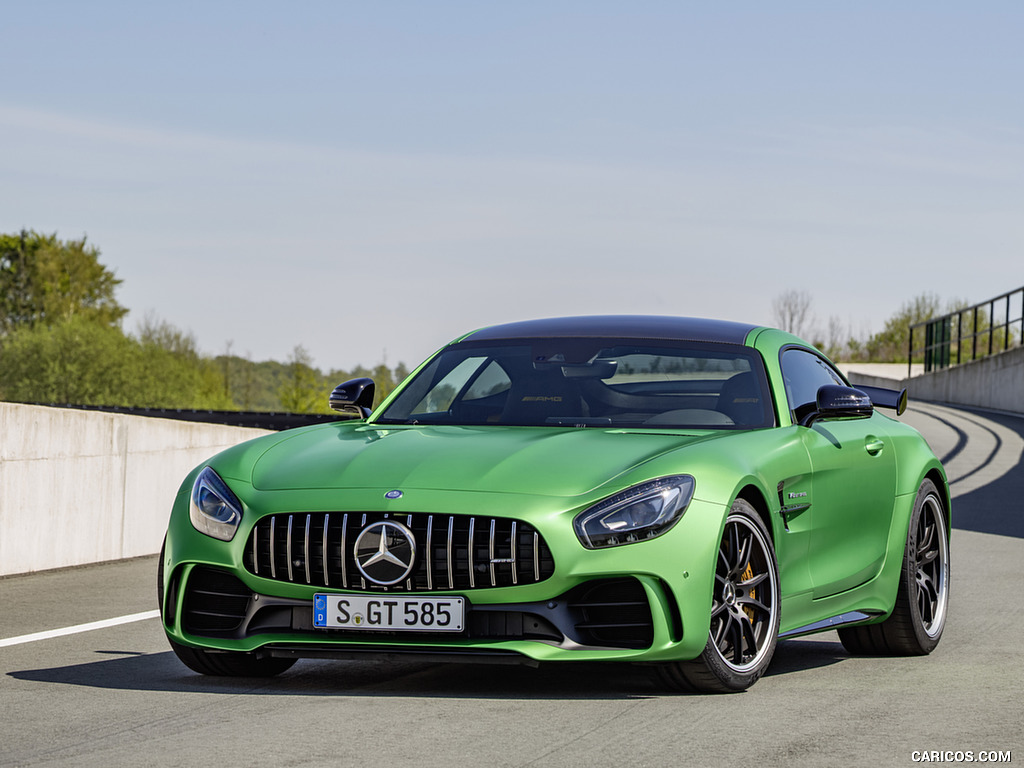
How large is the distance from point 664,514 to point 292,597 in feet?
Answer: 4.42

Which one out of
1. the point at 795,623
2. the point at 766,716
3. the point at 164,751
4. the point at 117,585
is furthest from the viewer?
the point at 117,585

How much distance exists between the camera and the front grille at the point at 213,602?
5699 mm

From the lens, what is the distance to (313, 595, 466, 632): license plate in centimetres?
538

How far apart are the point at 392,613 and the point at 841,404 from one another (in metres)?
2.27

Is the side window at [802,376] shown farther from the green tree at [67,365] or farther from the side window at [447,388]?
the green tree at [67,365]

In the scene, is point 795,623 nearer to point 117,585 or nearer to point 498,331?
point 498,331

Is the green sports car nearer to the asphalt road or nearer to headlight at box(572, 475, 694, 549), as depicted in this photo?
headlight at box(572, 475, 694, 549)

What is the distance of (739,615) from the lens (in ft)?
19.1

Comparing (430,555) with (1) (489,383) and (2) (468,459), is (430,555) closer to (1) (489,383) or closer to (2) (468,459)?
(2) (468,459)

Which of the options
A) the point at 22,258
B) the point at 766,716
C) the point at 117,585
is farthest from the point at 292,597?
the point at 22,258

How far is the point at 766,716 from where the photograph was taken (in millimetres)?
5289

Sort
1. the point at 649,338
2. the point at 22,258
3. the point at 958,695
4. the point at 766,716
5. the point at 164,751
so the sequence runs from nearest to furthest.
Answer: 1. the point at 164,751
2. the point at 766,716
3. the point at 958,695
4. the point at 649,338
5. the point at 22,258

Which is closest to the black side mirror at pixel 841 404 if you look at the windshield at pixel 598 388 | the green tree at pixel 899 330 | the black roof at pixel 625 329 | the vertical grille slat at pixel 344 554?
the windshield at pixel 598 388

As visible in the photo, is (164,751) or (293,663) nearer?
(164,751)
